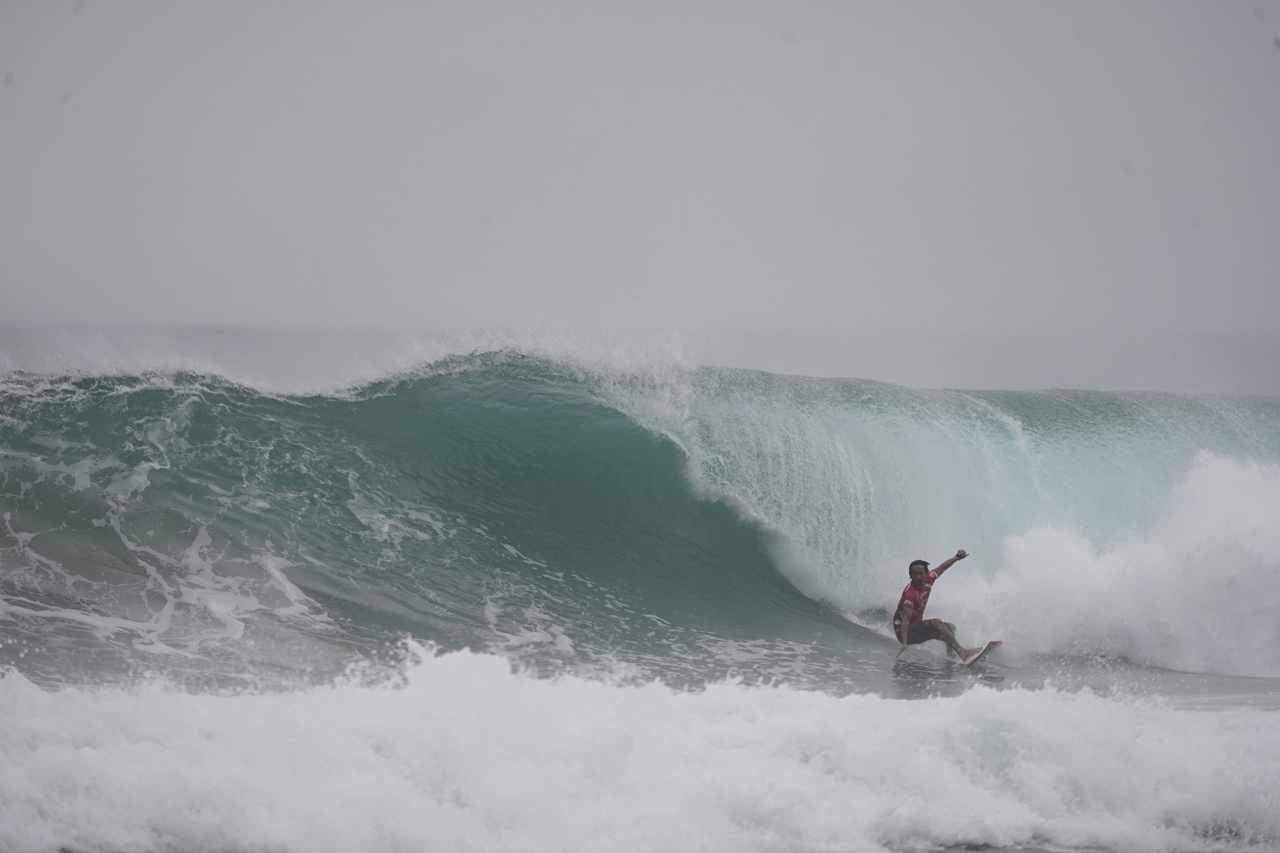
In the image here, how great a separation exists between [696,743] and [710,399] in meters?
7.58

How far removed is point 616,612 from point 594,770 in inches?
142

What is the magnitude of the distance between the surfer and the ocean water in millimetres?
316

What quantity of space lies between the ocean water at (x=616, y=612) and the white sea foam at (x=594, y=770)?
0.02 m

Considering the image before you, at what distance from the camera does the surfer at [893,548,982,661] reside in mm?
7293

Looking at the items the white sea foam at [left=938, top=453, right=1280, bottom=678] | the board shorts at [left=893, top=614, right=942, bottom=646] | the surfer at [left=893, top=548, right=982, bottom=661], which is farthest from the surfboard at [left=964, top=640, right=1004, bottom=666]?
the white sea foam at [left=938, top=453, right=1280, bottom=678]

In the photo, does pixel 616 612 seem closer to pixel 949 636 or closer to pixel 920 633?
pixel 920 633

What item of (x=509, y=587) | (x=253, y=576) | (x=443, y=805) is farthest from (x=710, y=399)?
(x=443, y=805)

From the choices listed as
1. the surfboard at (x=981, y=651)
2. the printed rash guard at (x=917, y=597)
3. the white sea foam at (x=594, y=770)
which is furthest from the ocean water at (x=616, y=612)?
the printed rash guard at (x=917, y=597)

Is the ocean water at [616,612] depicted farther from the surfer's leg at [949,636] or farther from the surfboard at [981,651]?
the surfer's leg at [949,636]

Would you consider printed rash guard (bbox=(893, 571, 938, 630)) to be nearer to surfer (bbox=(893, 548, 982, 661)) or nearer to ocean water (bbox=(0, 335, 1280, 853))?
surfer (bbox=(893, 548, 982, 661))

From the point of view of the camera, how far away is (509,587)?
24.9 feet

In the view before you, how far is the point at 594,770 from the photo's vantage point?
3.86 metres

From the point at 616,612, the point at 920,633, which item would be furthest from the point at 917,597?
the point at 616,612

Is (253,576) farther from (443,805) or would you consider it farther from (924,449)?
(924,449)
